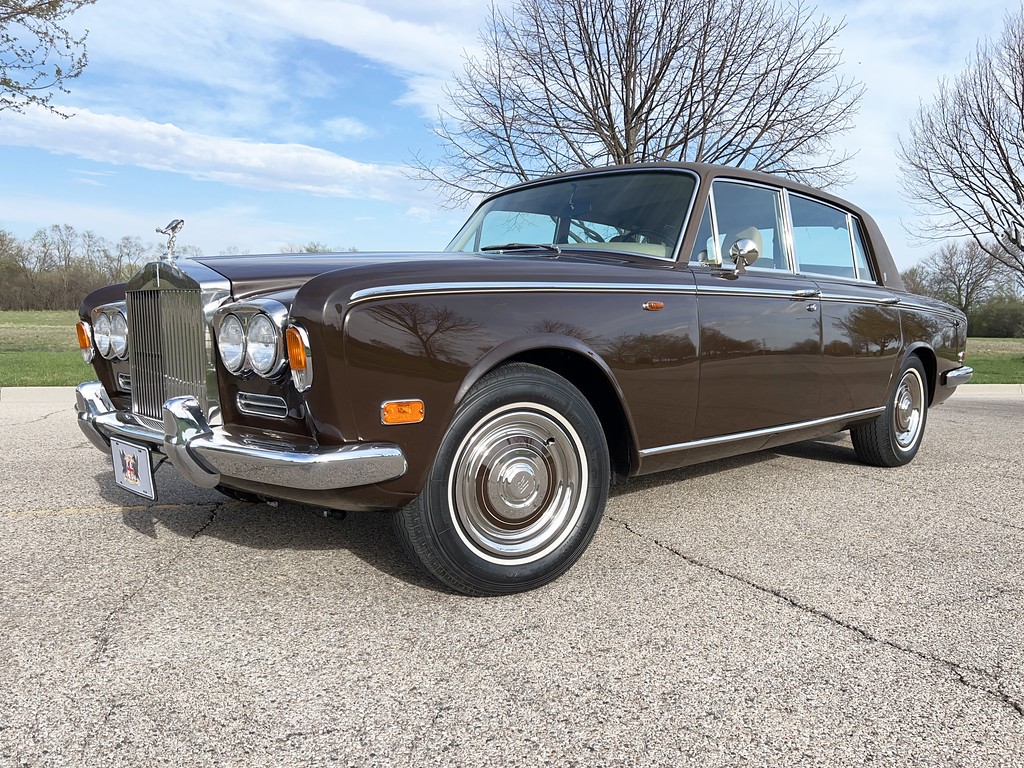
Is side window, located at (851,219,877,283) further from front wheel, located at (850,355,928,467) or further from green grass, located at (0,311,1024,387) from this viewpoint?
green grass, located at (0,311,1024,387)

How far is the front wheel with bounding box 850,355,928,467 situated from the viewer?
15.6ft

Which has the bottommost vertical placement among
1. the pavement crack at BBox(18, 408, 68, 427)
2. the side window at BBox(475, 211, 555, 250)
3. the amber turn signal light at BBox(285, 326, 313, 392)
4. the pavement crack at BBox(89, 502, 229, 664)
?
the pavement crack at BBox(89, 502, 229, 664)

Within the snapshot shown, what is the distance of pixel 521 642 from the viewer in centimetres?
229

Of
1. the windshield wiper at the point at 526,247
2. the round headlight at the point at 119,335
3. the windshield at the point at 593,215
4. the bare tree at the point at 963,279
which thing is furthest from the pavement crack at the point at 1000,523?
the bare tree at the point at 963,279

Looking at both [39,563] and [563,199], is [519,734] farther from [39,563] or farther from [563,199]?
[563,199]

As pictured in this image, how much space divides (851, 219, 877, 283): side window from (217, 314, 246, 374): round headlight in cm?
382

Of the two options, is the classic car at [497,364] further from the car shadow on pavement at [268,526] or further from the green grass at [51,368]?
the green grass at [51,368]

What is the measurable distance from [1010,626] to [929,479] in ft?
7.85

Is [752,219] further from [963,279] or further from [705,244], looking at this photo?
[963,279]

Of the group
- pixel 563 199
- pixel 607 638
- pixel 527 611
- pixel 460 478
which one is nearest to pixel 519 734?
pixel 607 638

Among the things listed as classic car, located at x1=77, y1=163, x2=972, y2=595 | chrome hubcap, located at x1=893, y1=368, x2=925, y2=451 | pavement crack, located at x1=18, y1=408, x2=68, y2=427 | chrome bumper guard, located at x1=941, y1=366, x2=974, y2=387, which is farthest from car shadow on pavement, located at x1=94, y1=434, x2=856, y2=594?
pavement crack, located at x1=18, y1=408, x2=68, y2=427

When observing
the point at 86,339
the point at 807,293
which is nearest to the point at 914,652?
the point at 807,293

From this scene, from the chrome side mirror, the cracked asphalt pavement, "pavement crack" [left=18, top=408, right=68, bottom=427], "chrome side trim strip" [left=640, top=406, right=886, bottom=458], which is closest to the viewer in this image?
the cracked asphalt pavement

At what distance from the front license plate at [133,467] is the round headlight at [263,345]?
69 cm
